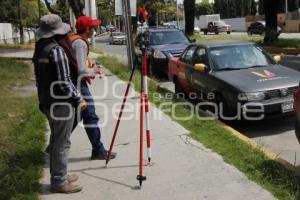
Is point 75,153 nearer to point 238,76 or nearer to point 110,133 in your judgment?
point 110,133

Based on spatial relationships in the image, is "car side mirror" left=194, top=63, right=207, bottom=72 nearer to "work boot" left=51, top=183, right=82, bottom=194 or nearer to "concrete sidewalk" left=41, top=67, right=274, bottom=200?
"concrete sidewalk" left=41, top=67, right=274, bottom=200

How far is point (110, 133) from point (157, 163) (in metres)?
2.04

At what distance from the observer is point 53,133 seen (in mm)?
5148

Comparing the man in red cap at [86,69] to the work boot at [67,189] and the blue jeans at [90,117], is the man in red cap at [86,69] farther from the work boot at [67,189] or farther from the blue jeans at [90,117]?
the work boot at [67,189]

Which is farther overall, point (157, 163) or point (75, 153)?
point (75, 153)

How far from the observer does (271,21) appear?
26969 mm

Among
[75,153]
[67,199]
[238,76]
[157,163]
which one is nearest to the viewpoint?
[67,199]

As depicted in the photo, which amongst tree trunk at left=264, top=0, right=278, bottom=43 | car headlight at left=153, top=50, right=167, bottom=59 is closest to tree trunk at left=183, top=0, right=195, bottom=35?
tree trunk at left=264, top=0, right=278, bottom=43

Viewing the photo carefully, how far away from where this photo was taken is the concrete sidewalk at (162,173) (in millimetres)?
5148

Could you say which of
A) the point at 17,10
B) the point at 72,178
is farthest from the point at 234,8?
the point at 72,178

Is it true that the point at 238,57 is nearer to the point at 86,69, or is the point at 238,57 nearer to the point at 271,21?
the point at 86,69

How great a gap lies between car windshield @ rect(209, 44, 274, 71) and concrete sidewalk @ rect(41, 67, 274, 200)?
2105 millimetres

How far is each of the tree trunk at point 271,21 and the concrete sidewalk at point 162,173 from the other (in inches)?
780

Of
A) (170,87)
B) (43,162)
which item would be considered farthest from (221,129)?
(170,87)
